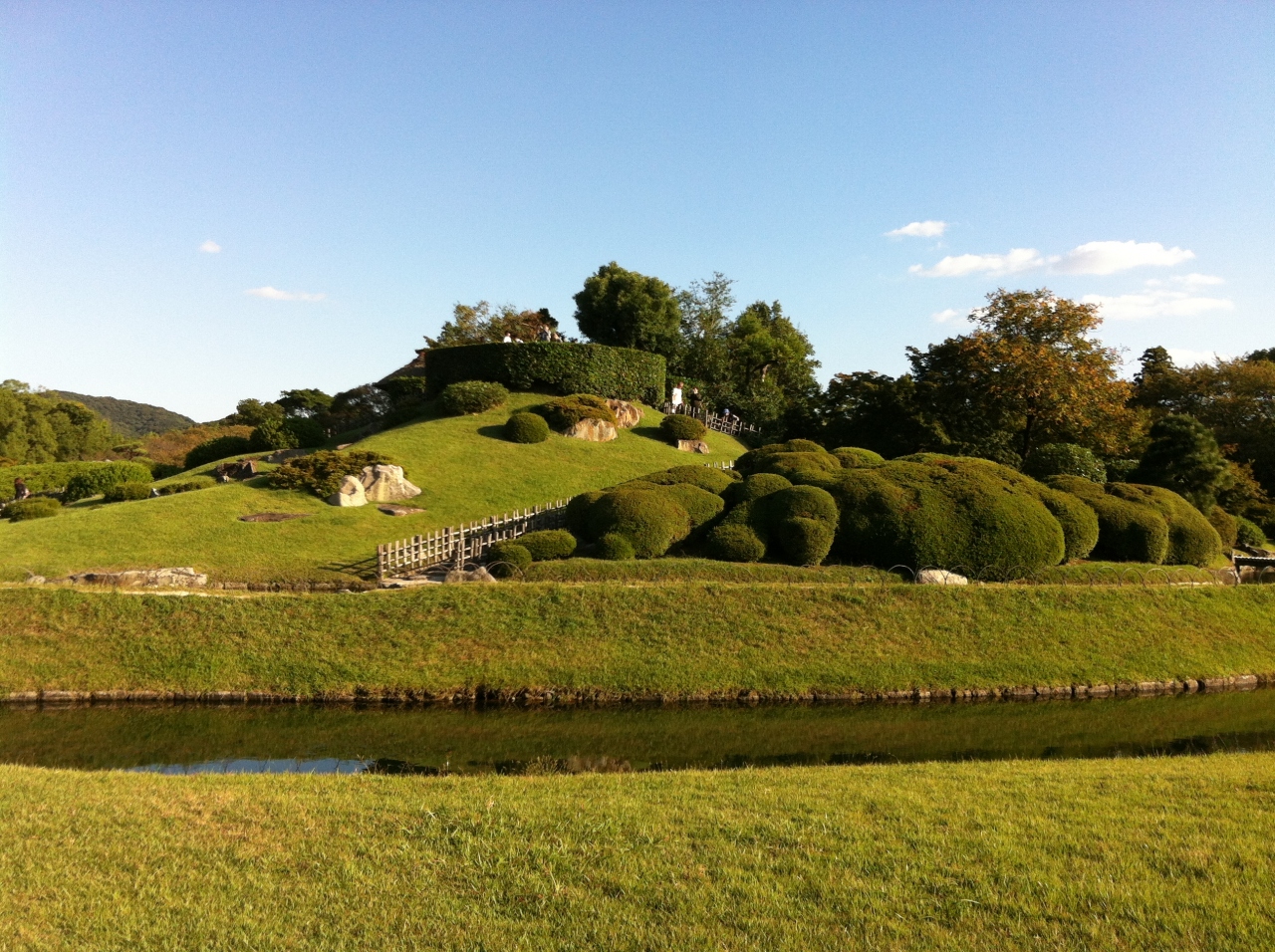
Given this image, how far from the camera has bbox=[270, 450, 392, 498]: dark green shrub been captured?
30344 millimetres

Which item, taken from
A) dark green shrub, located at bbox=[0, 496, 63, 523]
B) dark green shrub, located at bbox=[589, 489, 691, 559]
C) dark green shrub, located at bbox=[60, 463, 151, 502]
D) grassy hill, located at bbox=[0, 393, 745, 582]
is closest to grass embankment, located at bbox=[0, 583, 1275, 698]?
dark green shrub, located at bbox=[589, 489, 691, 559]

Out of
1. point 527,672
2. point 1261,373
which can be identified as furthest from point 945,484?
point 1261,373

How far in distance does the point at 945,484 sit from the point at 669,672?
11458mm

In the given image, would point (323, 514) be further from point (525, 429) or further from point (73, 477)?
point (73, 477)

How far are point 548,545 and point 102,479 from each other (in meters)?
22.2

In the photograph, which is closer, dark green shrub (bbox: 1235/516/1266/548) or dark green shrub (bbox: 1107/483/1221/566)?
dark green shrub (bbox: 1107/483/1221/566)

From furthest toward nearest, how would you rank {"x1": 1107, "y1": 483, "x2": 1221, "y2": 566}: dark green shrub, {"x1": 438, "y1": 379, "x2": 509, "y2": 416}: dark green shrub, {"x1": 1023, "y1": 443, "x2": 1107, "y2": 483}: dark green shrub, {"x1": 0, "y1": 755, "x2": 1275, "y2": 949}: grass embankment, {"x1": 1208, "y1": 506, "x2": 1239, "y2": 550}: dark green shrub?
{"x1": 438, "y1": 379, "x2": 509, "y2": 416}: dark green shrub → {"x1": 1023, "y1": 443, "x2": 1107, "y2": 483}: dark green shrub → {"x1": 1208, "y1": 506, "x2": 1239, "y2": 550}: dark green shrub → {"x1": 1107, "y1": 483, "x2": 1221, "y2": 566}: dark green shrub → {"x1": 0, "y1": 755, "x2": 1275, "y2": 949}: grass embankment

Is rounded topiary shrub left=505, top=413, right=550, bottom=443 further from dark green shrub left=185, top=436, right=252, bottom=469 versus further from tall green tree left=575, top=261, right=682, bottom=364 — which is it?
tall green tree left=575, top=261, right=682, bottom=364

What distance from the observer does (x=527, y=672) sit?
17.9 metres

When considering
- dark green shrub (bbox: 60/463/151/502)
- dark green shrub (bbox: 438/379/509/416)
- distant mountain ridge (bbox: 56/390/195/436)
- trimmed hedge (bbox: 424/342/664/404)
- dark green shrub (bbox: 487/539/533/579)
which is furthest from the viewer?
distant mountain ridge (bbox: 56/390/195/436)

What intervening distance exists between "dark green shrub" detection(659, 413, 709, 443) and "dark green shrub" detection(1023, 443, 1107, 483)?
15.4 metres

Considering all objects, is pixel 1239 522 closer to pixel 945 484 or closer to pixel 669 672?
pixel 945 484

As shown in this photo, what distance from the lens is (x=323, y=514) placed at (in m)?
28.8

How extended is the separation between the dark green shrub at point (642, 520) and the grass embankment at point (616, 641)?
3.00 metres
